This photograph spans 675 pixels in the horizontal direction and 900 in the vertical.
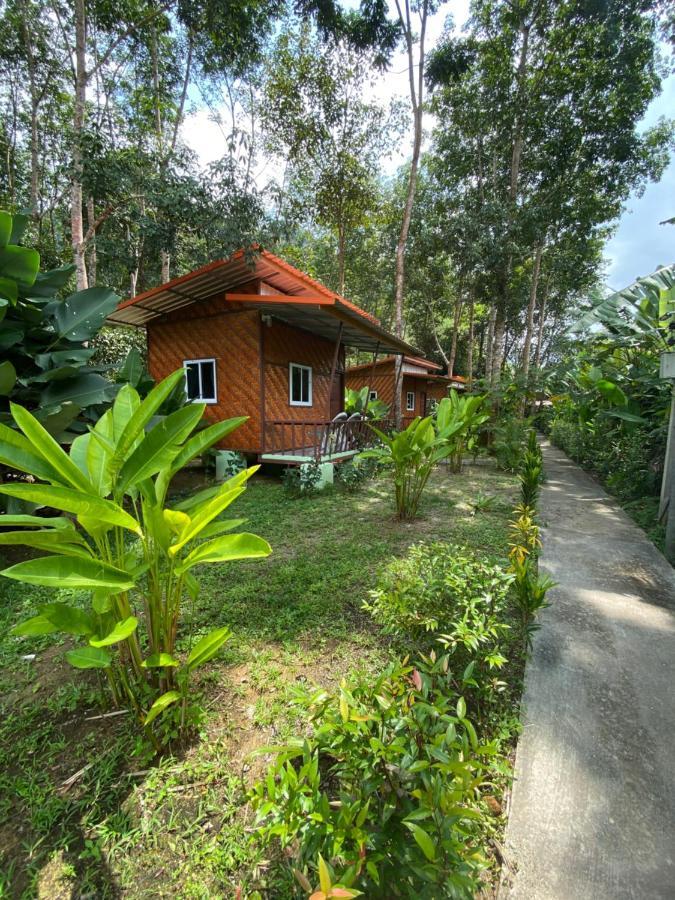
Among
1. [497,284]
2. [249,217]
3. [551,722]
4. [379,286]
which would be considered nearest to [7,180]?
[249,217]

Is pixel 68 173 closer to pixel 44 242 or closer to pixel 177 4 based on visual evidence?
pixel 177 4

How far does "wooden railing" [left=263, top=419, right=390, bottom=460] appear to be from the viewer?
8201 millimetres

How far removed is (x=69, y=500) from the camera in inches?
49.0

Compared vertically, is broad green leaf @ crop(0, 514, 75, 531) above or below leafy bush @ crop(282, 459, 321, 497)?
above

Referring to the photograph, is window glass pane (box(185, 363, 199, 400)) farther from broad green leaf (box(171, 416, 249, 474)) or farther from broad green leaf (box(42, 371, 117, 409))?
broad green leaf (box(171, 416, 249, 474))

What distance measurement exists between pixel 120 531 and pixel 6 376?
283cm

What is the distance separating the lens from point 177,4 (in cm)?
881

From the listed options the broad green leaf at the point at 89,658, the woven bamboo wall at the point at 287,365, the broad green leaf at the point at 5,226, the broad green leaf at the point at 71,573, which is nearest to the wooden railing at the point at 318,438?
the woven bamboo wall at the point at 287,365

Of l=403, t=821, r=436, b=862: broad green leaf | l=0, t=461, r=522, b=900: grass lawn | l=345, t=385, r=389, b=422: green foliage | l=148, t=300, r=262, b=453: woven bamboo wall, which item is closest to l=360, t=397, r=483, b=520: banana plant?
l=0, t=461, r=522, b=900: grass lawn

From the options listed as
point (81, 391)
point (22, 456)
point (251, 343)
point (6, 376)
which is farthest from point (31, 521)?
point (251, 343)

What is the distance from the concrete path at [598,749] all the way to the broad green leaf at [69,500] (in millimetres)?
1815

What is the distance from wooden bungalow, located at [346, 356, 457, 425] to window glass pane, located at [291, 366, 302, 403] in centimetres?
848

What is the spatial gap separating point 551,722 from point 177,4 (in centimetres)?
1438

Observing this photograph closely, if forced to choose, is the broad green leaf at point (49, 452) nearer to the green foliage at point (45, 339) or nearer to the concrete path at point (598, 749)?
the concrete path at point (598, 749)
